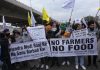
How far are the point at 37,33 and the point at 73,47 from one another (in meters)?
1.62

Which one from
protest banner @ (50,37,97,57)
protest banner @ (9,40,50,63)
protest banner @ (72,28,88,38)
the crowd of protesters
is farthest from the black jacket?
protest banner @ (72,28,88,38)

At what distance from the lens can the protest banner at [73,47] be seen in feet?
43.7

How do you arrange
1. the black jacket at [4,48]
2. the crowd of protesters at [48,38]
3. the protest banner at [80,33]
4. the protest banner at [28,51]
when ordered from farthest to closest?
the protest banner at [80,33] → the protest banner at [28,51] → the crowd of protesters at [48,38] → the black jacket at [4,48]

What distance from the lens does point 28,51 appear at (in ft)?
44.0

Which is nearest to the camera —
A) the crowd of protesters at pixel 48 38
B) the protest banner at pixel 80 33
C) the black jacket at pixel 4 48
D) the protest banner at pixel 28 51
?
the black jacket at pixel 4 48

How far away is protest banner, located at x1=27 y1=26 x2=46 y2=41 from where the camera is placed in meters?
13.5

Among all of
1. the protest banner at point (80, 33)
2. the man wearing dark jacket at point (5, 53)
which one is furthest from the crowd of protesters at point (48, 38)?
the protest banner at point (80, 33)

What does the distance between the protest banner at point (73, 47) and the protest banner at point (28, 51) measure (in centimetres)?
35

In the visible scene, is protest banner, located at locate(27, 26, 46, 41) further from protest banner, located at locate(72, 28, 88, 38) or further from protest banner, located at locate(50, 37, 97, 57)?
protest banner, located at locate(72, 28, 88, 38)

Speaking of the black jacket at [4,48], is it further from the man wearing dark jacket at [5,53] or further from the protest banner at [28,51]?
the protest banner at [28,51]

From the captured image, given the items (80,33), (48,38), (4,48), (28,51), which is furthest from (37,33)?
(80,33)

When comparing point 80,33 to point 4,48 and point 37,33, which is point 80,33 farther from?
point 4,48

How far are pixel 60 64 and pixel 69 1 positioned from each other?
2.95 metres

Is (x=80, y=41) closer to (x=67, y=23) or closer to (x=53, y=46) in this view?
(x=53, y=46)
